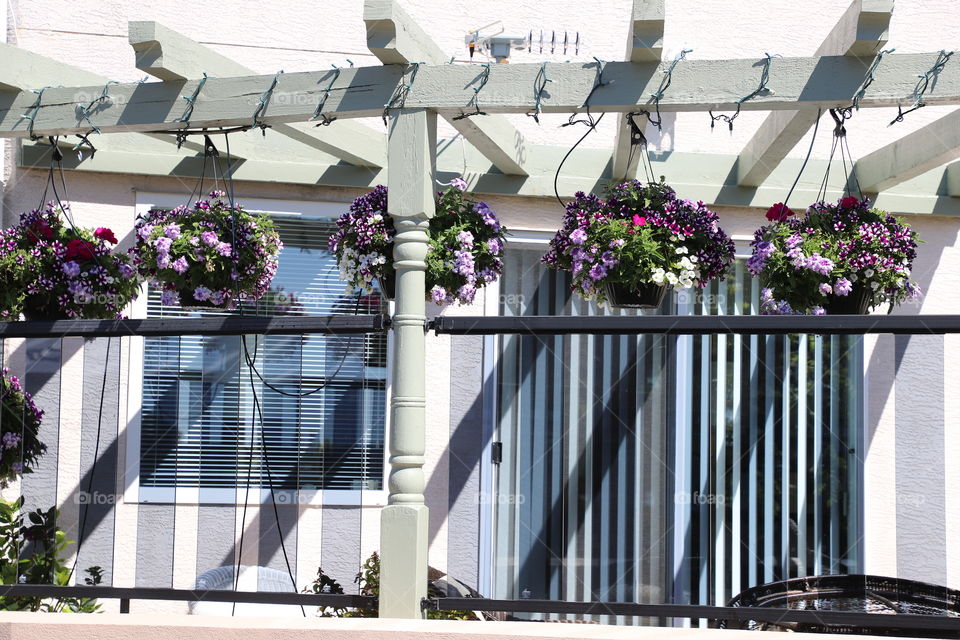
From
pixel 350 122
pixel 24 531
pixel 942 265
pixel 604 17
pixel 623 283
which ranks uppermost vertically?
pixel 604 17

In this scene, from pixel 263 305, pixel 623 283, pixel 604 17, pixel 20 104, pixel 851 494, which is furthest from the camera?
pixel 604 17

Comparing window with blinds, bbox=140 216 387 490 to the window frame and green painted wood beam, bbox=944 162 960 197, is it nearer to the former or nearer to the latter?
the window frame

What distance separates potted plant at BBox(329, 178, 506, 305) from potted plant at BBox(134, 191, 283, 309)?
39 centimetres

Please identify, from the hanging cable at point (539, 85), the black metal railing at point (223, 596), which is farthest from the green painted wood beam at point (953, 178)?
the black metal railing at point (223, 596)

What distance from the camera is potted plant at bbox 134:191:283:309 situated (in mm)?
4297

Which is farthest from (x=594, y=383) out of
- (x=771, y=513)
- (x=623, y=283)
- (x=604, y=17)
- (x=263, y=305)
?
(x=604, y=17)

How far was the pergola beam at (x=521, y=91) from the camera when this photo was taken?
3.63 m

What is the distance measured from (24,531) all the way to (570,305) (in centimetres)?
296

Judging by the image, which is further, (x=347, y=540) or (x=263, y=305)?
(x=263, y=305)

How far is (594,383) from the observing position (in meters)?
5.48

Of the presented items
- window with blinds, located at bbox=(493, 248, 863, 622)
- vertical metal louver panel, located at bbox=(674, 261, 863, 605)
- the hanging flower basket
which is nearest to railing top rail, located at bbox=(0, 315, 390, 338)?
the hanging flower basket

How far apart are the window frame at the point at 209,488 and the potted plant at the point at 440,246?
1.15 ft

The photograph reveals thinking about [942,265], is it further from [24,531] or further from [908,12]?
[24,531]

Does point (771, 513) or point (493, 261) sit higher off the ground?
point (493, 261)
